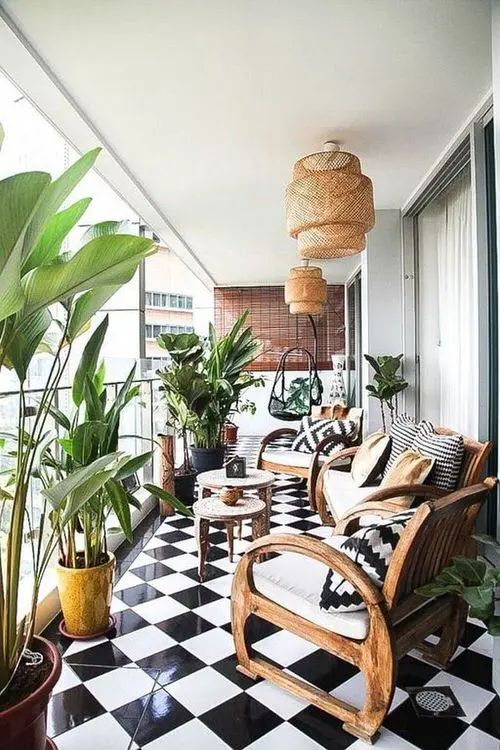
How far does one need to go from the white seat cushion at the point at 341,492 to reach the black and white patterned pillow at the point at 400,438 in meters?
0.22

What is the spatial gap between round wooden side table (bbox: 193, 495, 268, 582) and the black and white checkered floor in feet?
0.82

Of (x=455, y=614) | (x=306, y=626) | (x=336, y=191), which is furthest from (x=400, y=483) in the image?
(x=336, y=191)

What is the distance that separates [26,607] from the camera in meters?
2.29

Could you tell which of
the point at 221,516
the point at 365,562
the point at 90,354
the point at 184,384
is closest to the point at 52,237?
the point at 90,354

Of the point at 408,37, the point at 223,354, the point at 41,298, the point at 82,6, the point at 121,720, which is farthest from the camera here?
the point at 223,354

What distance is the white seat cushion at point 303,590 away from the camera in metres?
1.67

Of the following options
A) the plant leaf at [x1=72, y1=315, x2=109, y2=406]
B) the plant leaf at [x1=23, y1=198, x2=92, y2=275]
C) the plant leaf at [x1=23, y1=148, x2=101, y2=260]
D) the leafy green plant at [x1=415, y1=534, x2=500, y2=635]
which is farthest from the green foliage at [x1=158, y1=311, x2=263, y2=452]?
the plant leaf at [x1=23, y1=148, x2=101, y2=260]

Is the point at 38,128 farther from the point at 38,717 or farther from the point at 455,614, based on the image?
the point at 455,614

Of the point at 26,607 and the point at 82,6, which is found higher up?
the point at 82,6

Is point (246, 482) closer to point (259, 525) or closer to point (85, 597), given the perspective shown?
point (259, 525)

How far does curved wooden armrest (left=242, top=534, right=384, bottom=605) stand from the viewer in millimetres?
1610

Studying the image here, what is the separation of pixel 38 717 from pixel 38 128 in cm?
307

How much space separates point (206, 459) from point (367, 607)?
10.4 feet

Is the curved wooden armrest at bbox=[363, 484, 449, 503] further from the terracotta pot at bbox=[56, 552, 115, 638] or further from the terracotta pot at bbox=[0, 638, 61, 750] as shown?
the terracotta pot at bbox=[0, 638, 61, 750]
